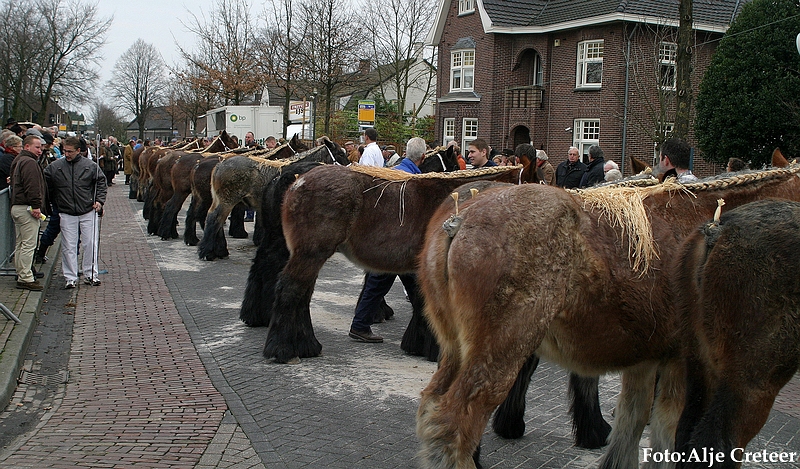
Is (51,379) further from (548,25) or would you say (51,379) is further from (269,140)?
(548,25)

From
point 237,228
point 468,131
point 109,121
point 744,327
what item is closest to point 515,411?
point 744,327

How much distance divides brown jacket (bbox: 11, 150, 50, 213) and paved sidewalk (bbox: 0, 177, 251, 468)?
137cm

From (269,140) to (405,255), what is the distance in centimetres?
1371

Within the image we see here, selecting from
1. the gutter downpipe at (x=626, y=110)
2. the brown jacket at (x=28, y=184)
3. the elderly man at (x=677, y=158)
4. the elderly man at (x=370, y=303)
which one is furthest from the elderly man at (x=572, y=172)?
the gutter downpipe at (x=626, y=110)

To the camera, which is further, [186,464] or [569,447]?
[569,447]

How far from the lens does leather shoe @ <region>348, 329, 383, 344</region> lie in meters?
8.31

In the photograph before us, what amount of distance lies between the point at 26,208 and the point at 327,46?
67.3 feet

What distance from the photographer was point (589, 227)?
12.7ft

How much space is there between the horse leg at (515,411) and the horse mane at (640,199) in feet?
4.99

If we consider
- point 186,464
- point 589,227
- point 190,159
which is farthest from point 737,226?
point 190,159

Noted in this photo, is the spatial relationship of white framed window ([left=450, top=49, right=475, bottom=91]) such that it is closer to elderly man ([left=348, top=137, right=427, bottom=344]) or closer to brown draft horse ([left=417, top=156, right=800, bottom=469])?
elderly man ([left=348, top=137, right=427, bottom=344])

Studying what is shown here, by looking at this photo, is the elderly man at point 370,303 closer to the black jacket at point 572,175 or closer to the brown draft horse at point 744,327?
the brown draft horse at point 744,327

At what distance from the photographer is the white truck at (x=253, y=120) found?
3606 centimetres

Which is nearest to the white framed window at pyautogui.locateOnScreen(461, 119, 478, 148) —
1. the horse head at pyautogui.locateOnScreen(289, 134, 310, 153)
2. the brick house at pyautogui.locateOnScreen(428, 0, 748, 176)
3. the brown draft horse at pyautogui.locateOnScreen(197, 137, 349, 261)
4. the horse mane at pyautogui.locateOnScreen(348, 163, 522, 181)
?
the brick house at pyautogui.locateOnScreen(428, 0, 748, 176)
